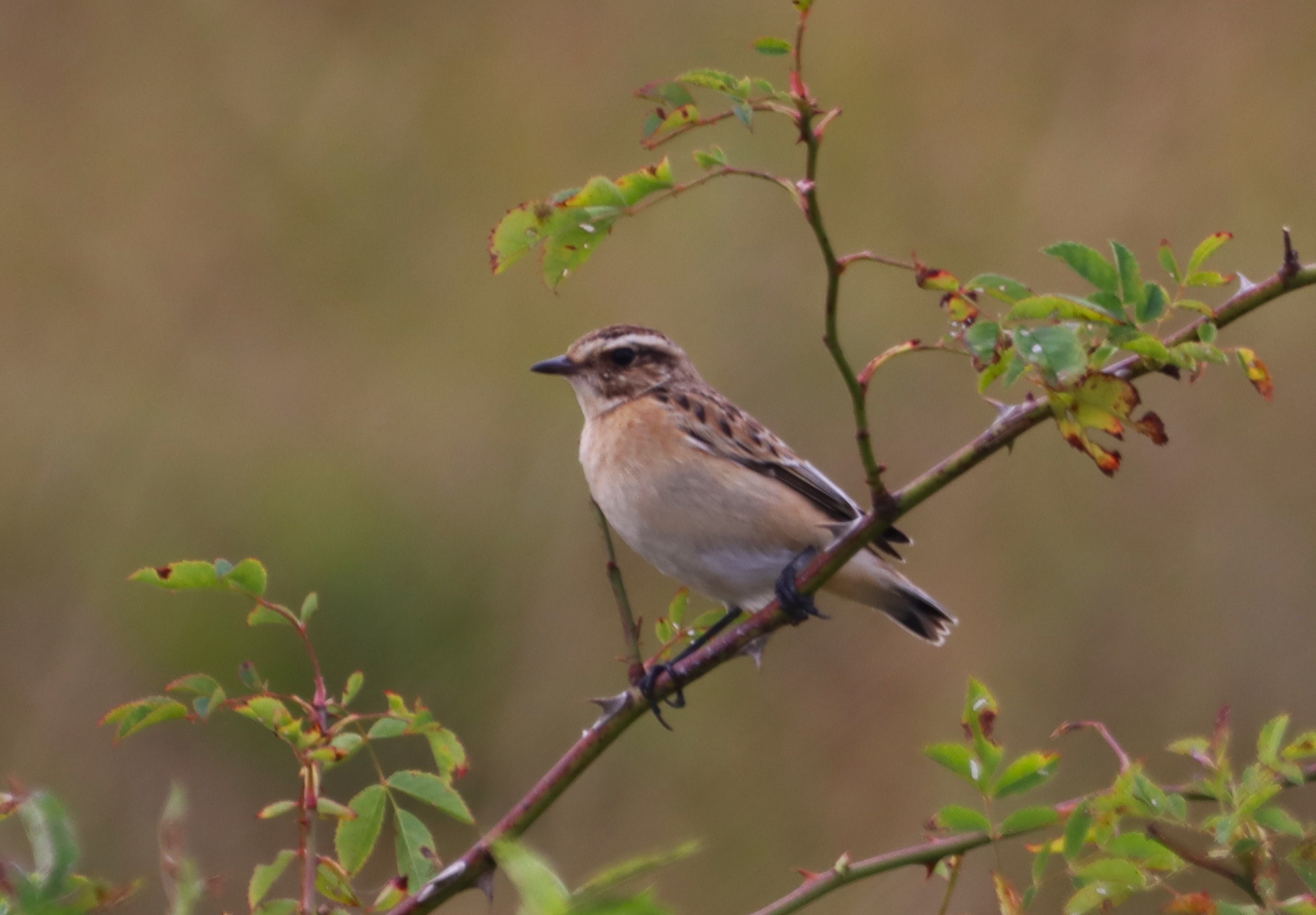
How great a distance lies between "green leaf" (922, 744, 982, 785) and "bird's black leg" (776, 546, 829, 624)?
0.49 m

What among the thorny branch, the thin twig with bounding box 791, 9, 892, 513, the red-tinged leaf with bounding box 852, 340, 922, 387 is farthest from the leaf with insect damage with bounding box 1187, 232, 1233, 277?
the thin twig with bounding box 791, 9, 892, 513

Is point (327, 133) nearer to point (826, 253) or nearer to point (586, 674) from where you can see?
point (586, 674)

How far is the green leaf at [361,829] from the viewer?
192 centimetres

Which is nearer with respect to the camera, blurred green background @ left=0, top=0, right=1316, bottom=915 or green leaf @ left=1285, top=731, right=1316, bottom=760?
green leaf @ left=1285, top=731, right=1316, bottom=760

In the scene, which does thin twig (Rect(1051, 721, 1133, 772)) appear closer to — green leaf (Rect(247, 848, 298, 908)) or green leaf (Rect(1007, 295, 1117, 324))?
green leaf (Rect(1007, 295, 1117, 324))

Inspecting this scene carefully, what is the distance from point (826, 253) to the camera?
161 centimetres

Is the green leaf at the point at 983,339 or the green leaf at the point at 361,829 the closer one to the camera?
the green leaf at the point at 983,339

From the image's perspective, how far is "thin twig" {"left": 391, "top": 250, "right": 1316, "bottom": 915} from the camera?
1.74 metres

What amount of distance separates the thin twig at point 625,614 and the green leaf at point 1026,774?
2.12 feet

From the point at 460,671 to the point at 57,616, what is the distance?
80.5 inches

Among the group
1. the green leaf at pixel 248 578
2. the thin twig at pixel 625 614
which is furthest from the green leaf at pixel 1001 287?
the green leaf at pixel 248 578

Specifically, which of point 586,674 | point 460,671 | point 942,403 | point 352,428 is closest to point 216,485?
point 352,428

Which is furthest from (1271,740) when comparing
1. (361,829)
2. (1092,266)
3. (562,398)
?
(562,398)

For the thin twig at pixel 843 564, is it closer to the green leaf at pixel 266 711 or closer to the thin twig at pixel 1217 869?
the thin twig at pixel 1217 869
